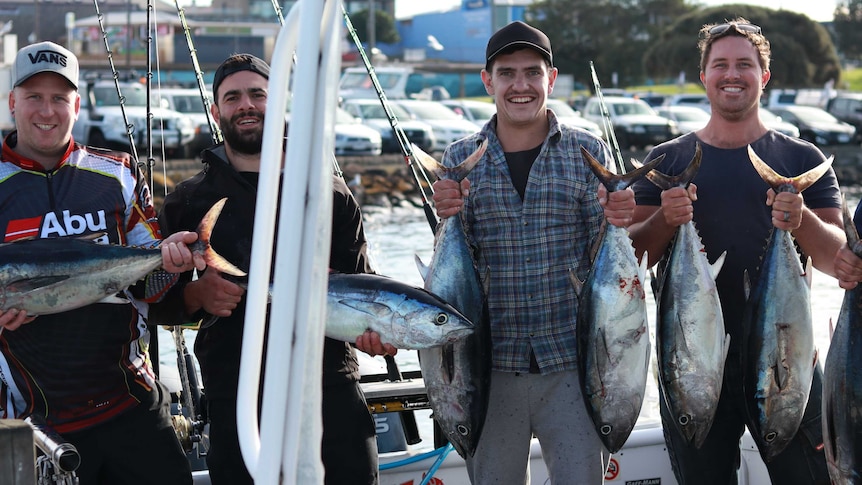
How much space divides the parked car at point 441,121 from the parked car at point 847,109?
16.2 metres

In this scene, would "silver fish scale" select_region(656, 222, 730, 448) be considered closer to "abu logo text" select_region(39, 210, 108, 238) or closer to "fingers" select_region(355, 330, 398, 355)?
"fingers" select_region(355, 330, 398, 355)

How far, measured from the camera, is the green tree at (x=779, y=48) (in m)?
49.2

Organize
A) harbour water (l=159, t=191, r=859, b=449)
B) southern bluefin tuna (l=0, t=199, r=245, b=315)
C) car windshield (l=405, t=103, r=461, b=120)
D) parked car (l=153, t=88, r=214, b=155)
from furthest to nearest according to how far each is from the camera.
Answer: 1. car windshield (l=405, t=103, r=461, b=120)
2. parked car (l=153, t=88, r=214, b=155)
3. harbour water (l=159, t=191, r=859, b=449)
4. southern bluefin tuna (l=0, t=199, r=245, b=315)

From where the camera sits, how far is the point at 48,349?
322cm

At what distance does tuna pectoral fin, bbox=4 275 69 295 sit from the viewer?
119 inches

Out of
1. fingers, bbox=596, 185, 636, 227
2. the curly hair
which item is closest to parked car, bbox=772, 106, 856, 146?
the curly hair

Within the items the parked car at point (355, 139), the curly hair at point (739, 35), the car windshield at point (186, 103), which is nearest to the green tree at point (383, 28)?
the parked car at point (355, 139)

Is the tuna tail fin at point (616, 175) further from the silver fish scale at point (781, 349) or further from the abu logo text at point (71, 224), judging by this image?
the abu logo text at point (71, 224)

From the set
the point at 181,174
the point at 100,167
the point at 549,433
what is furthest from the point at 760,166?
the point at 181,174

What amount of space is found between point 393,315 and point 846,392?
1371 millimetres

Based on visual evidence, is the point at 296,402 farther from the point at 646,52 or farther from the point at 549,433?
the point at 646,52

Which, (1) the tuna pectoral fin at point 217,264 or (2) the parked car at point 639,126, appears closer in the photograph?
(1) the tuna pectoral fin at point 217,264

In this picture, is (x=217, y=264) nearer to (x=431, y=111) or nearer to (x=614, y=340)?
(x=614, y=340)

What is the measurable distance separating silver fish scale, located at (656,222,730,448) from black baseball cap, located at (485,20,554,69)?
78 centimetres
